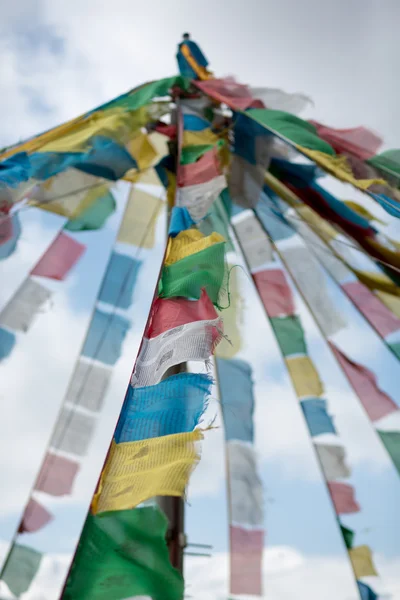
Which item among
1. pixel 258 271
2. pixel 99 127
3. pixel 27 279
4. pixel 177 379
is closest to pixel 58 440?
pixel 27 279

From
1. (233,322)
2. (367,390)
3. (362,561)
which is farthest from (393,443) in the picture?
(233,322)

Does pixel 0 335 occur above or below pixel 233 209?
below

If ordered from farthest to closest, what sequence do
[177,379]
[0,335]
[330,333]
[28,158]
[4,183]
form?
[330,333], [0,335], [28,158], [4,183], [177,379]

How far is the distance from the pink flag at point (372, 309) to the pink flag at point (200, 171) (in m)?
1.69

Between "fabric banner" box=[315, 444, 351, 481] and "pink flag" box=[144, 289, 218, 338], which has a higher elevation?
"fabric banner" box=[315, 444, 351, 481]

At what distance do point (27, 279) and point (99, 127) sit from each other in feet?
4.50

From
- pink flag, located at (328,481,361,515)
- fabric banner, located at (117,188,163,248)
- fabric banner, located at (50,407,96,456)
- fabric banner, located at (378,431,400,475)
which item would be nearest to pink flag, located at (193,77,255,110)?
fabric banner, located at (117,188,163,248)

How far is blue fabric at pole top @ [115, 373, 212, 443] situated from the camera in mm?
1515

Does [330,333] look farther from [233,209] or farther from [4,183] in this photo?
[4,183]

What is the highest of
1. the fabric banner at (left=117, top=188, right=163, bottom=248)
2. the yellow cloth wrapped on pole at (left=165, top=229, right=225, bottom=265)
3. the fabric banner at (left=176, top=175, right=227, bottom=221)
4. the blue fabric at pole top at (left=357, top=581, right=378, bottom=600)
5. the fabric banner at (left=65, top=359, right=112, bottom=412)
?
the fabric banner at (left=117, top=188, right=163, bottom=248)

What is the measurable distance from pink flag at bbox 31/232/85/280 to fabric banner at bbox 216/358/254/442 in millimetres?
1415

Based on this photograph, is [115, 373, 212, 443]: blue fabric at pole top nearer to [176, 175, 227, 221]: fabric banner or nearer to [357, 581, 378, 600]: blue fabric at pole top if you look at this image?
[176, 175, 227, 221]: fabric banner

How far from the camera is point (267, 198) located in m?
4.62

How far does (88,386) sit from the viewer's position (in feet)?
14.7
